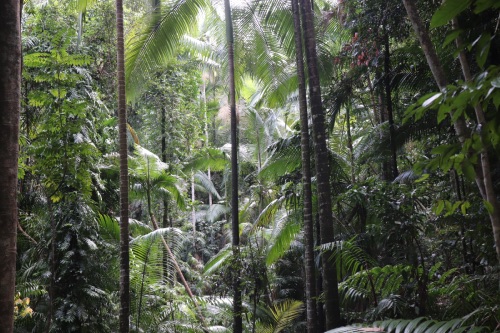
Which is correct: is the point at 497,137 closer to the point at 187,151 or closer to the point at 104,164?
the point at 104,164

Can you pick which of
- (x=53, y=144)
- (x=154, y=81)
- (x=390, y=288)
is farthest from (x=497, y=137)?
(x=154, y=81)

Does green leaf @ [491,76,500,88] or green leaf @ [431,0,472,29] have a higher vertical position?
green leaf @ [431,0,472,29]

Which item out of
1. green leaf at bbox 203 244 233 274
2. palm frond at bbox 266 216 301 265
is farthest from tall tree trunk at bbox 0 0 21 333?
green leaf at bbox 203 244 233 274

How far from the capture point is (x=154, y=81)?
11.6 m

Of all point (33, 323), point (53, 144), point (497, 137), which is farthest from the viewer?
point (33, 323)

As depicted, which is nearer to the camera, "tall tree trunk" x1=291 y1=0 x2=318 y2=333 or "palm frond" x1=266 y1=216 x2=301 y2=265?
"tall tree trunk" x1=291 y1=0 x2=318 y2=333

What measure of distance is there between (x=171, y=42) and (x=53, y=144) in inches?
160

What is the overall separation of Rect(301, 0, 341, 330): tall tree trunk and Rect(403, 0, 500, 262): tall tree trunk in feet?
7.52

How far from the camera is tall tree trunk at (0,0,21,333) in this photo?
104 inches

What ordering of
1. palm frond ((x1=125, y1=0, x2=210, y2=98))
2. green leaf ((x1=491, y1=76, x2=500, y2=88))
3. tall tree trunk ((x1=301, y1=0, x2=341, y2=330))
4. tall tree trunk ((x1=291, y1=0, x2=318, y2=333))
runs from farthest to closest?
palm frond ((x1=125, y1=0, x2=210, y2=98)) → tall tree trunk ((x1=291, y1=0, x2=318, y2=333)) → tall tree trunk ((x1=301, y1=0, x2=341, y2=330)) → green leaf ((x1=491, y1=76, x2=500, y2=88))

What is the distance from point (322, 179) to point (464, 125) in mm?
2775

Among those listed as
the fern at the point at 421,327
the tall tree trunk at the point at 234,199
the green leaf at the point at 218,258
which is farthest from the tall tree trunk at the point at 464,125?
the green leaf at the point at 218,258

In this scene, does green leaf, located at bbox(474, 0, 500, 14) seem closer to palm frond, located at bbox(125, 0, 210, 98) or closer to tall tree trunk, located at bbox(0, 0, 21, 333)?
tall tree trunk, located at bbox(0, 0, 21, 333)

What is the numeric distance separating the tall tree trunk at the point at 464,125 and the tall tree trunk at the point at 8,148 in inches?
107
